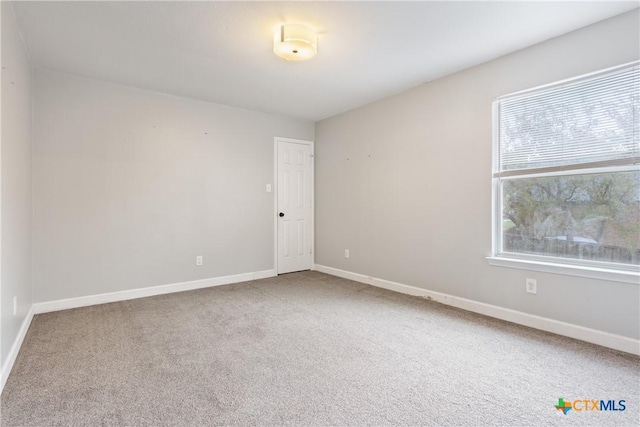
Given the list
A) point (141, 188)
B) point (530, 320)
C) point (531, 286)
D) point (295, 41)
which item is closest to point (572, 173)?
point (531, 286)

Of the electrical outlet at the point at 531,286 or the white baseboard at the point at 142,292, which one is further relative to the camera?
the white baseboard at the point at 142,292

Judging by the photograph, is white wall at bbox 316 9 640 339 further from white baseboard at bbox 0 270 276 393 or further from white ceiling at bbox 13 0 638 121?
white baseboard at bbox 0 270 276 393

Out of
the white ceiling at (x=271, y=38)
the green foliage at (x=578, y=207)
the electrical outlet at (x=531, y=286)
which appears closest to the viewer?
the white ceiling at (x=271, y=38)

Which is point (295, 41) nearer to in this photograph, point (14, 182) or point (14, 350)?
point (14, 182)

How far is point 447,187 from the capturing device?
3.37 meters

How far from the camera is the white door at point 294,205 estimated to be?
193 inches

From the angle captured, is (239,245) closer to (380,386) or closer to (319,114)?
(319,114)

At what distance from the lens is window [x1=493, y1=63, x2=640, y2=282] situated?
2326 millimetres

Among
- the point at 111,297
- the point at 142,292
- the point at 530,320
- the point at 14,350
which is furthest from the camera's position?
the point at 142,292

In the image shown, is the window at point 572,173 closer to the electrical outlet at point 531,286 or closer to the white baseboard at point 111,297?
the electrical outlet at point 531,286

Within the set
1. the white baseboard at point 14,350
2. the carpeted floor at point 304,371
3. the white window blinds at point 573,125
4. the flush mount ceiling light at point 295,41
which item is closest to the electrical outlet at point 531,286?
the carpeted floor at point 304,371

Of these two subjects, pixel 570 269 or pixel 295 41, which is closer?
pixel 295 41

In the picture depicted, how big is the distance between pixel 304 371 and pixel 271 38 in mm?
2500

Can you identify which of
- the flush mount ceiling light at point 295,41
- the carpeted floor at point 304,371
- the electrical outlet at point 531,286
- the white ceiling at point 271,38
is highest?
the white ceiling at point 271,38
